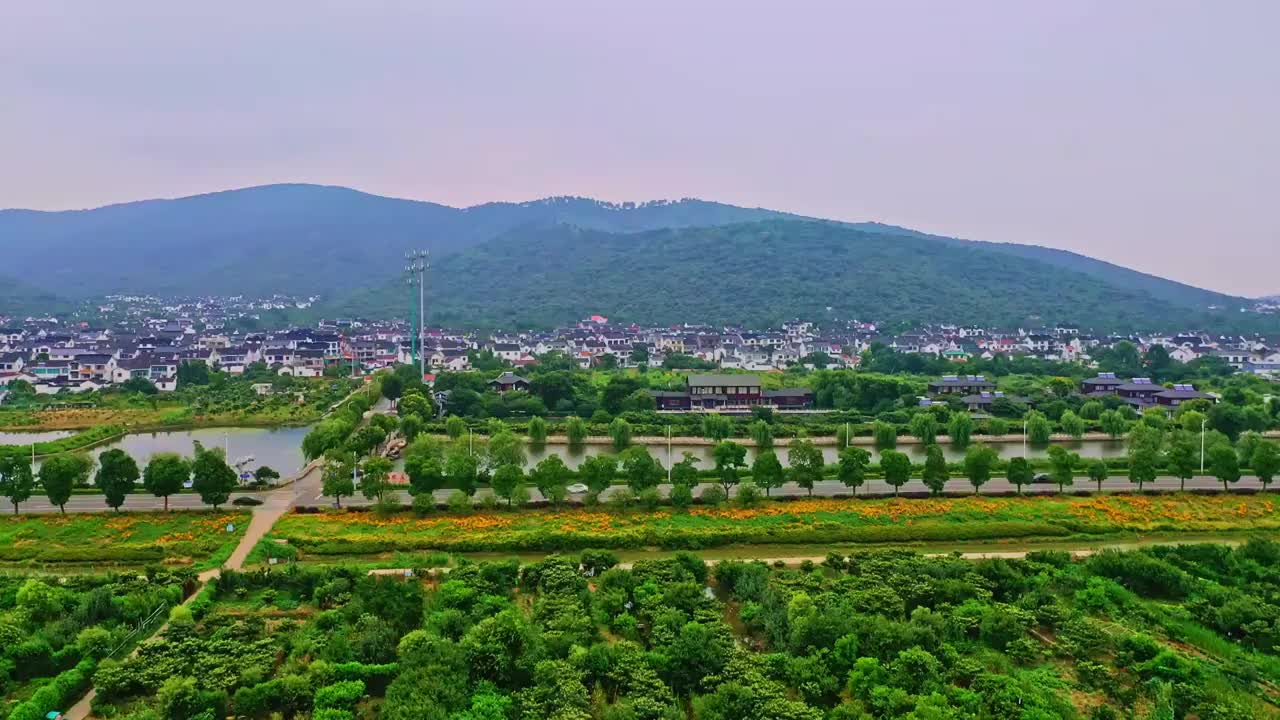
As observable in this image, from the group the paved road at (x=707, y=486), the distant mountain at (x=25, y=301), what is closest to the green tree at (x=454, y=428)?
the paved road at (x=707, y=486)

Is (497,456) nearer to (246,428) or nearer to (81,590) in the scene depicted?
(81,590)

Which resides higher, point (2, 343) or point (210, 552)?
point (2, 343)

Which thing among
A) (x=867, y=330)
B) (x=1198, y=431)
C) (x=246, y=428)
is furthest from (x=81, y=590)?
(x=867, y=330)

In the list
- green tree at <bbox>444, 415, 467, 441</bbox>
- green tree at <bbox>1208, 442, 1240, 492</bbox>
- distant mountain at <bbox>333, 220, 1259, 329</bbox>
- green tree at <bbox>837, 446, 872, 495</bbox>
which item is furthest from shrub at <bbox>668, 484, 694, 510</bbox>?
distant mountain at <bbox>333, 220, 1259, 329</bbox>

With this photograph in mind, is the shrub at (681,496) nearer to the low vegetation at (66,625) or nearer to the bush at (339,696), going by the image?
the bush at (339,696)

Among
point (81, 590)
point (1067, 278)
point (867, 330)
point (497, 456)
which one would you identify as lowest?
point (81, 590)

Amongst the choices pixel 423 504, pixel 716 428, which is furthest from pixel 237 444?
pixel 716 428

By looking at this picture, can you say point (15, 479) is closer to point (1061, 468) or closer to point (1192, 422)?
point (1061, 468)
